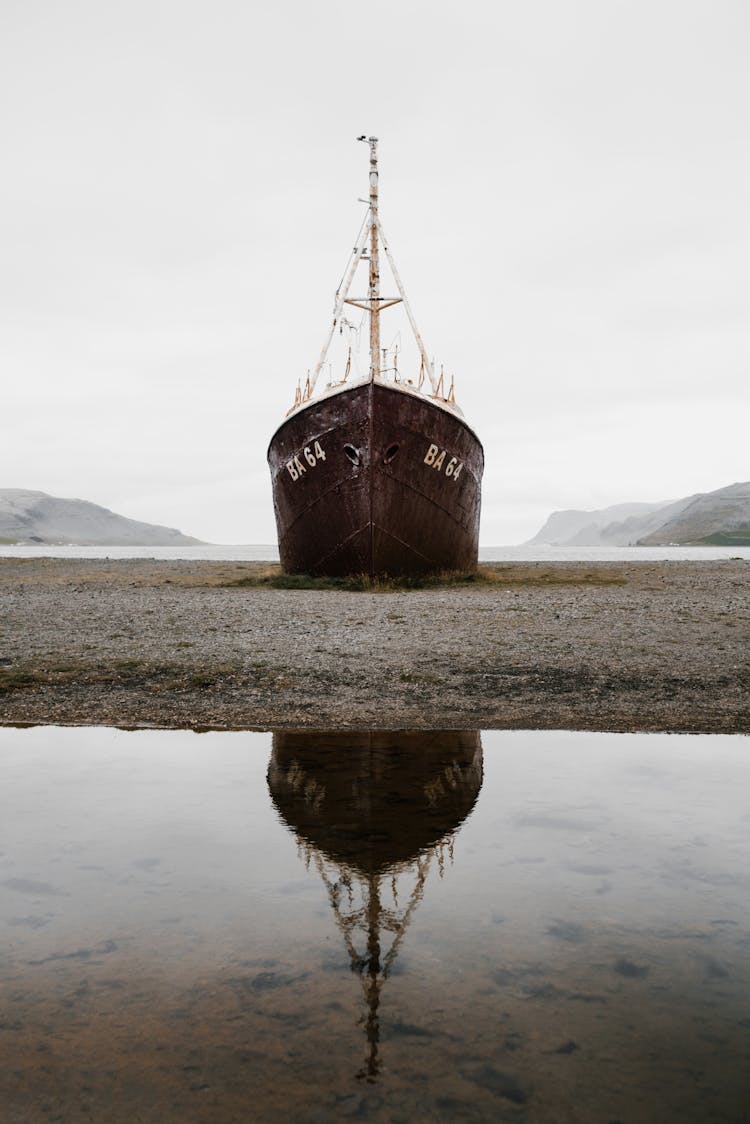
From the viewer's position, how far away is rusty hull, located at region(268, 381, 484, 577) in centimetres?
1741

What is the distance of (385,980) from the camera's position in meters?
2.53

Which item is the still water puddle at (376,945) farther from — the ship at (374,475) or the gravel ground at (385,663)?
the ship at (374,475)

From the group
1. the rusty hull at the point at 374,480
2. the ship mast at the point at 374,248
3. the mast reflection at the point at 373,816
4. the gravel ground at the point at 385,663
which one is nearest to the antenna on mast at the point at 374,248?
the ship mast at the point at 374,248

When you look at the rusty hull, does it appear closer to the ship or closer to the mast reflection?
the ship

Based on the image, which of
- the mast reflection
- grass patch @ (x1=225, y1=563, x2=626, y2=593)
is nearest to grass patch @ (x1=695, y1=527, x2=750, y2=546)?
grass patch @ (x1=225, y1=563, x2=626, y2=593)

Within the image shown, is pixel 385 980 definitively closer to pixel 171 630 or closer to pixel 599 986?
pixel 599 986

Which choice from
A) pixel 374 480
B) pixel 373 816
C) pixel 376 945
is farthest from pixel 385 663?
pixel 374 480

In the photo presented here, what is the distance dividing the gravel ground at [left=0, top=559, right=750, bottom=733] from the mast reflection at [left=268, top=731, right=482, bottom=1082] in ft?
2.36

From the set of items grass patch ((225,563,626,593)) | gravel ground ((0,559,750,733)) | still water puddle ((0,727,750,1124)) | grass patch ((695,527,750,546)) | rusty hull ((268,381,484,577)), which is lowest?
still water puddle ((0,727,750,1124))

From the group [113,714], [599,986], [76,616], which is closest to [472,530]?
[76,616]

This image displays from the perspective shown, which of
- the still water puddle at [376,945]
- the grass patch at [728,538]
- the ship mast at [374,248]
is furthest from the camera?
the grass patch at [728,538]

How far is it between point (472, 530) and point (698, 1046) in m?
20.3

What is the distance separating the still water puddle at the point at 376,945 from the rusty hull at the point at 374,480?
13.0 m

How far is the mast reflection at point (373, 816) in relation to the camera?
2.84 meters
